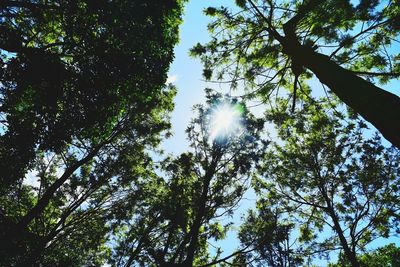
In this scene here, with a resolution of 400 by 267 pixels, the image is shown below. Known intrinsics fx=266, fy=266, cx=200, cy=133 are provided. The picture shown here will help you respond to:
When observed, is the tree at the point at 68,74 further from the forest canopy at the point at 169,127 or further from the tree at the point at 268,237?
the tree at the point at 268,237

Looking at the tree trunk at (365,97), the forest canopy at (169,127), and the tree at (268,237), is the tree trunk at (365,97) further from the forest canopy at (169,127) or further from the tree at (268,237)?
the tree at (268,237)

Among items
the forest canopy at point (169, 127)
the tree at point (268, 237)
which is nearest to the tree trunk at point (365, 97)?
the forest canopy at point (169, 127)

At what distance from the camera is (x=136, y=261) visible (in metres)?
13.5

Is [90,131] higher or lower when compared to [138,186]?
lower

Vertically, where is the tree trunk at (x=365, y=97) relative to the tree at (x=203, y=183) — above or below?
below

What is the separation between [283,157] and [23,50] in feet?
45.3

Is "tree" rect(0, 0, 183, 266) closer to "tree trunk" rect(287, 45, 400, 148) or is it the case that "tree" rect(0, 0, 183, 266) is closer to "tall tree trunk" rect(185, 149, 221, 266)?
"tall tree trunk" rect(185, 149, 221, 266)

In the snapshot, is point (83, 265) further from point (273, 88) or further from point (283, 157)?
point (273, 88)

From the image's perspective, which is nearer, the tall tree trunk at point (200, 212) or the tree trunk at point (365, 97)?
the tree trunk at point (365, 97)

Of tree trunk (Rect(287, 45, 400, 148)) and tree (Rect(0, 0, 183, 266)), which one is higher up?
tree (Rect(0, 0, 183, 266))

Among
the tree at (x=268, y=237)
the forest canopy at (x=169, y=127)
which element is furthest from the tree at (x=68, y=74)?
the tree at (x=268, y=237)

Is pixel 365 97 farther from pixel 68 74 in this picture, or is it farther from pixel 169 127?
pixel 169 127

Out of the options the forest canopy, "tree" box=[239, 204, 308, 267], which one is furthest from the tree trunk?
"tree" box=[239, 204, 308, 267]

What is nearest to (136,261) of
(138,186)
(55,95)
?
(138,186)
